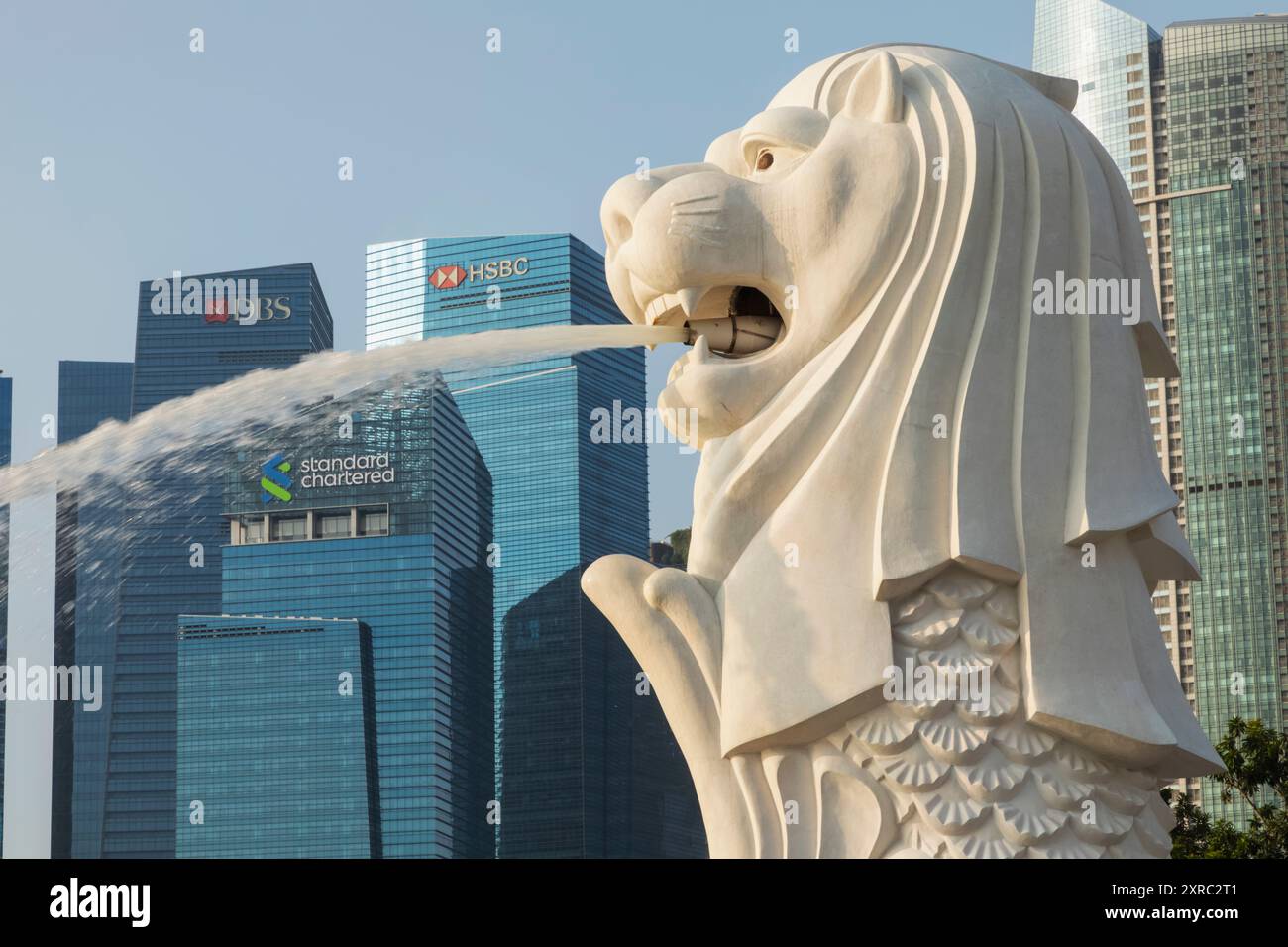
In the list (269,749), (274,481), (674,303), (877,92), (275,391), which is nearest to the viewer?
(877,92)

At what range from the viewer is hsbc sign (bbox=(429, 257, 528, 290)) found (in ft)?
325

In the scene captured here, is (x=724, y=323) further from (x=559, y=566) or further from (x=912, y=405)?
(x=559, y=566)

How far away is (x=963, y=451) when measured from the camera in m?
9.31

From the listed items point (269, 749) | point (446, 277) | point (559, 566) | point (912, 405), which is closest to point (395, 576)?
point (269, 749)

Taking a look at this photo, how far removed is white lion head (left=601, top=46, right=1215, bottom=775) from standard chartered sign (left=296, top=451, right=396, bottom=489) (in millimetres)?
81442

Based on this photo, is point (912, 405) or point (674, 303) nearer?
point (912, 405)

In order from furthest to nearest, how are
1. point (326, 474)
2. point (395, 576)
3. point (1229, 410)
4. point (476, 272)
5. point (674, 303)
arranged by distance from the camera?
point (476, 272) → point (326, 474) → point (395, 576) → point (1229, 410) → point (674, 303)

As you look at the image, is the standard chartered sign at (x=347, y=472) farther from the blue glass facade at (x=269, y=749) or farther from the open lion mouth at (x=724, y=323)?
the open lion mouth at (x=724, y=323)

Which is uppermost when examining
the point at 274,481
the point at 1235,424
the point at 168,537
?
the point at 274,481

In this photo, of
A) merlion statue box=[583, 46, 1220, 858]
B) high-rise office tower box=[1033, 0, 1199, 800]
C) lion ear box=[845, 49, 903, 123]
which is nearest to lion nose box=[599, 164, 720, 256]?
merlion statue box=[583, 46, 1220, 858]

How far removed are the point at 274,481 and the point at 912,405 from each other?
277 feet

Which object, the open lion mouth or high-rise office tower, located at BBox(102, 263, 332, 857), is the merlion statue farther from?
high-rise office tower, located at BBox(102, 263, 332, 857)

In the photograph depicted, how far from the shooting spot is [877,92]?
9.82 meters

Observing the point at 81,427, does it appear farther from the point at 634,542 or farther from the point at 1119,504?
the point at 1119,504
